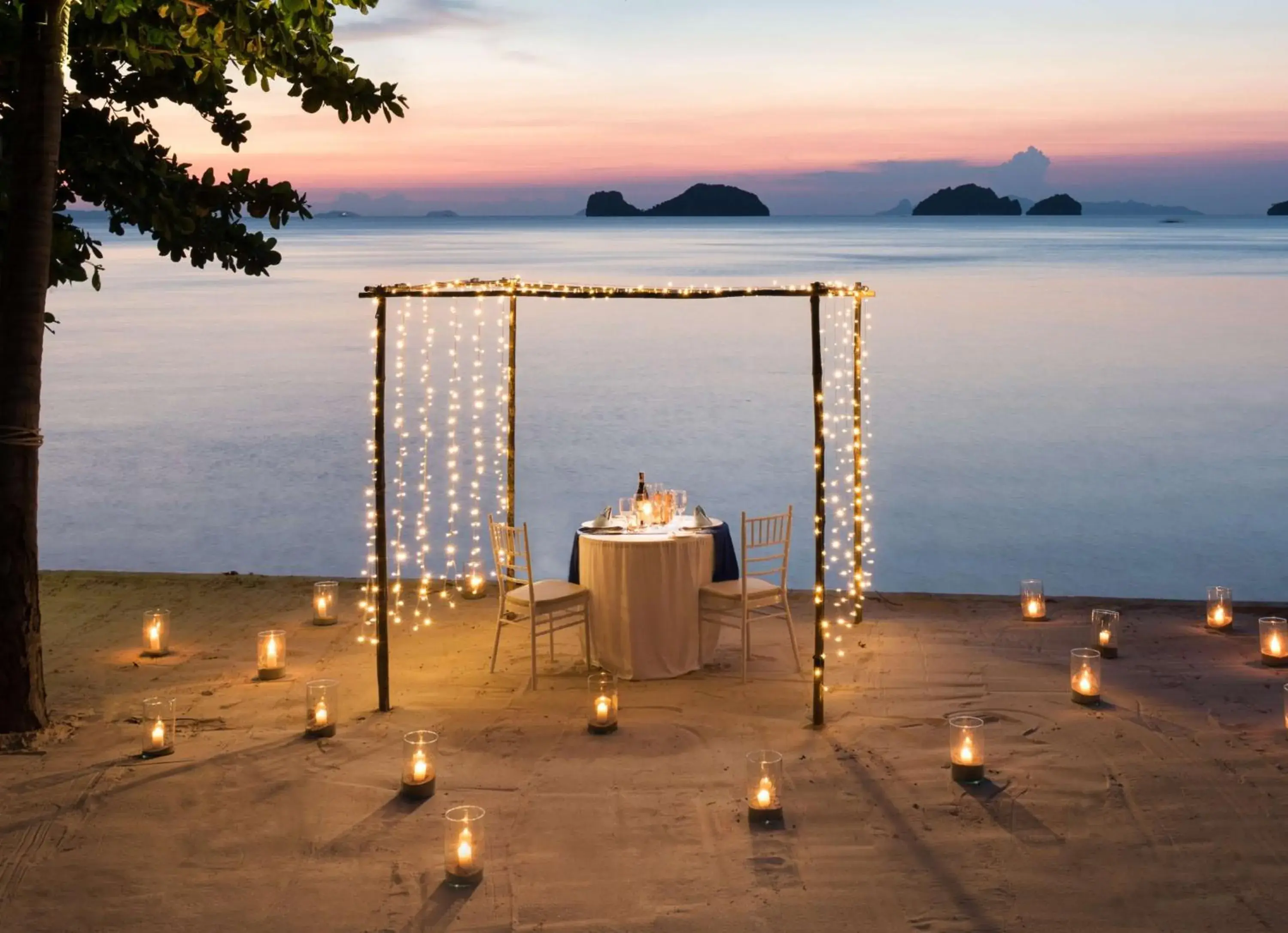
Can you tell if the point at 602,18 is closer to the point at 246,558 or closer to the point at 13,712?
the point at 246,558

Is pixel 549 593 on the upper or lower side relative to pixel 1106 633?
upper

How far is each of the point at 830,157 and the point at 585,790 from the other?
32710mm

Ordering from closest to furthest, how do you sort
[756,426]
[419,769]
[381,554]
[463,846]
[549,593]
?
[463,846], [419,769], [381,554], [549,593], [756,426]

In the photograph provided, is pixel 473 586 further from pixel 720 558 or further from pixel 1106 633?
pixel 1106 633

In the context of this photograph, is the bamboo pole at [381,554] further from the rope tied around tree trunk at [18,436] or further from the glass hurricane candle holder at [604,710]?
the rope tied around tree trunk at [18,436]

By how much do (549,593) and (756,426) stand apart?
9.89 meters

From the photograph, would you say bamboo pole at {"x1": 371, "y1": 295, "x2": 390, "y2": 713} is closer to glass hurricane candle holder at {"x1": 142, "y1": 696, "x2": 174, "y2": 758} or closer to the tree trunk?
glass hurricane candle holder at {"x1": 142, "y1": 696, "x2": 174, "y2": 758}

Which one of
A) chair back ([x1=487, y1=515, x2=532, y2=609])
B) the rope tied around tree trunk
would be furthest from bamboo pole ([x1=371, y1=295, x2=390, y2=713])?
the rope tied around tree trunk

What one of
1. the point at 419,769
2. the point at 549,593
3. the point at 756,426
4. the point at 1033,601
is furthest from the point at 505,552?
the point at 756,426

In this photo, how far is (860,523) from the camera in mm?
7301

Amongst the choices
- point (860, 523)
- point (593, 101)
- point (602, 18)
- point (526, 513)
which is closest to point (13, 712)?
point (860, 523)

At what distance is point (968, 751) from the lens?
4.85 m

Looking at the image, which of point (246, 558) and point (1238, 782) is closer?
point (1238, 782)

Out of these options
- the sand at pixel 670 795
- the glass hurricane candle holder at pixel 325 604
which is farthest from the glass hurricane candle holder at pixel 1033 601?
the glass hurricane candle holder at pixel 325 604
